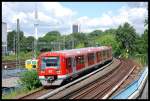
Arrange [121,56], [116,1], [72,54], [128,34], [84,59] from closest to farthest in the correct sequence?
[116,1] < [72,54] < [84,59] < [128,34] < [121,56]

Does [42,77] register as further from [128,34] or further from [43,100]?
[128,34]

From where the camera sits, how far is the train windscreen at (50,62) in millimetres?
26500

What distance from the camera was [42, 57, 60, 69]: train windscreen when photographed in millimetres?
26500

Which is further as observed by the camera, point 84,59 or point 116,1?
point 84,59

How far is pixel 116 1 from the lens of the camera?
53.3ft

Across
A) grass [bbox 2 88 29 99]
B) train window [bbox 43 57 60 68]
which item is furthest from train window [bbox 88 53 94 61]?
grass [bbox 2 88 29 99]

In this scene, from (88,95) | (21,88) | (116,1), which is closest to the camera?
(116,1)

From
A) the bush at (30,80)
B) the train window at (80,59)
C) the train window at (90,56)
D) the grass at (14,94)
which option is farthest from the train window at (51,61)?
the train window at (90,56)

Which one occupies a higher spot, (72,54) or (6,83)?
(72,54)

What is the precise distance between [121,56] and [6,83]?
34.6m

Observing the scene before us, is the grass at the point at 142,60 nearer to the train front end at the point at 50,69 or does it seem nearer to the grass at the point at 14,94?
the train front end at the point at 50,69

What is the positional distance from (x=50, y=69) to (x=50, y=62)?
1.79 ft

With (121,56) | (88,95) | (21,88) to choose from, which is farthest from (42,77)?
(121,56)

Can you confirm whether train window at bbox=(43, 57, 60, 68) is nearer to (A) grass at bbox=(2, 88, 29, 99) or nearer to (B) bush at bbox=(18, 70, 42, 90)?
(B) bush at bbox=(18, 70, 42, 90)
